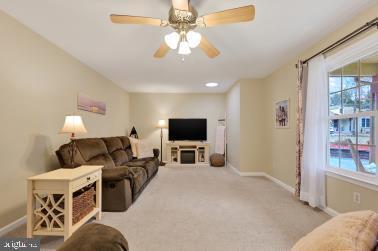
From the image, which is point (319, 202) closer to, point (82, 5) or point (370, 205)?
point (370, 205)

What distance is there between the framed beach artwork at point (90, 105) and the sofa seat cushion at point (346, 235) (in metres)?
4.05

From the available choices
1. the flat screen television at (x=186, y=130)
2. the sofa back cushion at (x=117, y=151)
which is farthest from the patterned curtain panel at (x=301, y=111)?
the flat screen television at (x=186, y=130)

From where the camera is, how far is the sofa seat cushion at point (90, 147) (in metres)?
3.25

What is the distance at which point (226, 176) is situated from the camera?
525 centimetres

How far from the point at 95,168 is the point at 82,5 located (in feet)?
6.02

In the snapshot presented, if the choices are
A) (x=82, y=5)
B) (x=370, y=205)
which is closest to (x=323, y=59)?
(x=370, y=205)

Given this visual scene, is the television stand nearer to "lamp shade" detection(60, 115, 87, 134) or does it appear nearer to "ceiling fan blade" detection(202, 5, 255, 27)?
"lamp shade" detection(60, 115, 87, 134)

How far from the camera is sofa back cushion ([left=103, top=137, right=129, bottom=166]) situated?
4.22m

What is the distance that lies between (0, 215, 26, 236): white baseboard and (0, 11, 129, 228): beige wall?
0.05m

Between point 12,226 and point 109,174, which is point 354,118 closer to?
point 109,174

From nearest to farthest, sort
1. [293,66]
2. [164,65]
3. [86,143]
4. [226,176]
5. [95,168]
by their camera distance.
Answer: [95,168]
[86,143]
[293,66]
[164,65]
[226,176]

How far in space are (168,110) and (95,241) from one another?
6572mm

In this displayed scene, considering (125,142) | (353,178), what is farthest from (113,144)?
(353,178)

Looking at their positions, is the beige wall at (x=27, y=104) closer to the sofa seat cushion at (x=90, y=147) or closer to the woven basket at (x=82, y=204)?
the sofa seat cushion at (x=90, y=147)
